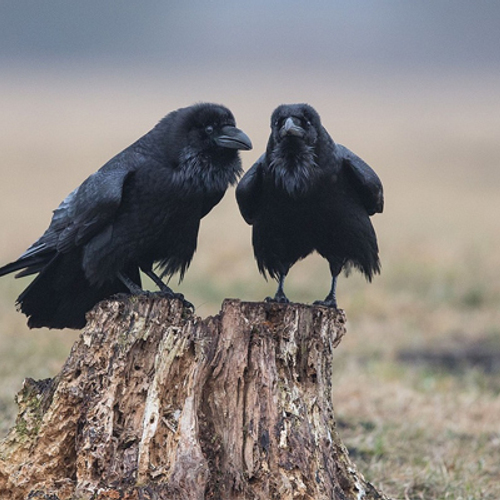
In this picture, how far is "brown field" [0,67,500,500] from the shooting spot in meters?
6.49

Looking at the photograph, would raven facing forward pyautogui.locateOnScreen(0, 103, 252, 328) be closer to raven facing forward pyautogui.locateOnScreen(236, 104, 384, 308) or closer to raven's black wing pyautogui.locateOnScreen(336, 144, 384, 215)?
raven facing forward pyautogui.locateOnScreen(236, 104, 384, 308)

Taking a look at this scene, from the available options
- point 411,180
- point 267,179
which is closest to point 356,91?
point 411,180

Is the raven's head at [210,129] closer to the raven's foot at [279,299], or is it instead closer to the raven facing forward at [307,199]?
the raven facing forward at [307,199]

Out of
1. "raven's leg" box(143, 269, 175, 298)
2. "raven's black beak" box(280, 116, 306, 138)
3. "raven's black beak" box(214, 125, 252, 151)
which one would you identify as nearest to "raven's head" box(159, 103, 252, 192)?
"raven's black beak" box(214, 125, 252, 151)

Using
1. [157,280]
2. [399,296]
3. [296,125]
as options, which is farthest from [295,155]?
[399,296]

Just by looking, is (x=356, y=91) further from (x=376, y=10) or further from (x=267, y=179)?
(x=376, y=10)

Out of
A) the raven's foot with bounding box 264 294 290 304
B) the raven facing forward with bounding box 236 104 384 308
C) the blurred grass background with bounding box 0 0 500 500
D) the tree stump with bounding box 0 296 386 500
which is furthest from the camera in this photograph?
the blurred grass background with bounding box 0 0 500 500

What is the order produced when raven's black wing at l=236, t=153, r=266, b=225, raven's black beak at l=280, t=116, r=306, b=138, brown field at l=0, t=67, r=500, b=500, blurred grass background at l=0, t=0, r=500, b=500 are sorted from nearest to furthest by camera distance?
raven's black beak at l=280, t=116, r=306, b=138
raven's black wing at l=236, t=153, r=266, b=225
brown field at l=0, t=67, r=500, b=500
blurred grass background at l=0, t=0, r=500, b=500

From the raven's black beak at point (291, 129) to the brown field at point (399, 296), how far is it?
2.03m

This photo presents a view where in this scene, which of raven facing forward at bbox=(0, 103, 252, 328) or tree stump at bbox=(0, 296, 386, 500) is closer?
tree stump at bbox=(0, 296, 386, 500)

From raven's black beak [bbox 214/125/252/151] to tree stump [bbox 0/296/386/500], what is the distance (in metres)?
1.21

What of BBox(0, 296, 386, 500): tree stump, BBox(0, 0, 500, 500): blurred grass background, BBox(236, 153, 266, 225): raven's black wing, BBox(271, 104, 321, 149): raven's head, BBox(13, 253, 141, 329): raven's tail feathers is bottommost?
BBox(0, 296, 386, 500): tree stump

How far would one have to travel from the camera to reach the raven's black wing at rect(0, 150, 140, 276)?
5.29 m

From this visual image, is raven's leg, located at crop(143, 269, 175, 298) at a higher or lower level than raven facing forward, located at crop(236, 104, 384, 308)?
lower
